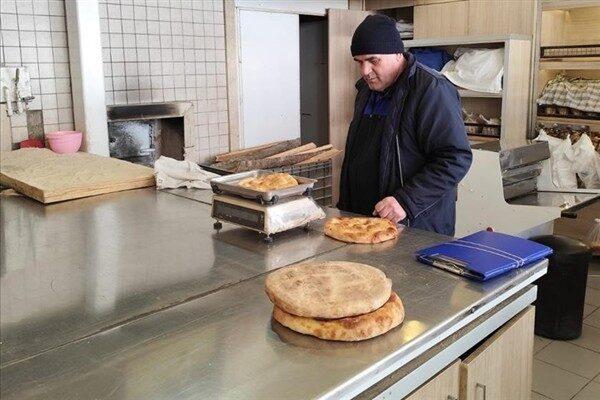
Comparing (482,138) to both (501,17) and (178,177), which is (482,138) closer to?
(501,17)

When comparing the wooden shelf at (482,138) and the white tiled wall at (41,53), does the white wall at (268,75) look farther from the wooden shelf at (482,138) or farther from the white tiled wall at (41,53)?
the wooden shelf at (482,138)

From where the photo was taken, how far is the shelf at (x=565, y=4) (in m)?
3.87

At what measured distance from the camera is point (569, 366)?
2.97 meters

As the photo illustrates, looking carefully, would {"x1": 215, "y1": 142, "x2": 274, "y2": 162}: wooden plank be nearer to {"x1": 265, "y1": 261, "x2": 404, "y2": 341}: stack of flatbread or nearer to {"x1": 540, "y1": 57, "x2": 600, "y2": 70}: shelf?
{"x1": 540, "y1": 57, "x2": 600, "y2": 70}: shelf

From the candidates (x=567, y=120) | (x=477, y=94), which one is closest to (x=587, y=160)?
(x=567, y=120)

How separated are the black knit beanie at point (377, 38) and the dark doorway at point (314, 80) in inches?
105

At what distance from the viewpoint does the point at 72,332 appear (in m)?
1.29

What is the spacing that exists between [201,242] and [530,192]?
2662 millimetres

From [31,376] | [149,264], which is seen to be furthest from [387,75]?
[31,376]

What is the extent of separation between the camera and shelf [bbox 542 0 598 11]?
12.7 ft

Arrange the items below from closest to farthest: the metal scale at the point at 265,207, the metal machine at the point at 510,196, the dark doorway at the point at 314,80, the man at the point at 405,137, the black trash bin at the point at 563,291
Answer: the metal scale at the point at 265,207 → the man at the point at 405,137 → the black trash bin at the point at 563,291 → the metal machine at the point at 510,196 → the dark doorway at the point at 314,80

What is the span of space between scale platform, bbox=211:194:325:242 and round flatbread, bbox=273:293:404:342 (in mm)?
599

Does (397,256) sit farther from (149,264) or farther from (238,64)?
(238,64)

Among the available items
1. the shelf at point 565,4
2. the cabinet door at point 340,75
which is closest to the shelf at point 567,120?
the shelf at point 565,4
